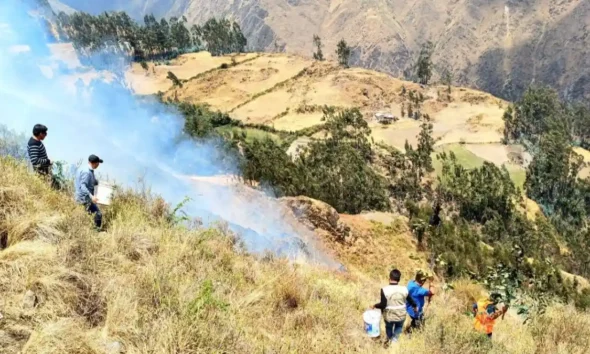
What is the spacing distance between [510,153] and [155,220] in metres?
67.3

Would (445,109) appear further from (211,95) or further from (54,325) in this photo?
(54,325)

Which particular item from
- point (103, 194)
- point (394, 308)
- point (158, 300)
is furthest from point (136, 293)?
point (394, 308)

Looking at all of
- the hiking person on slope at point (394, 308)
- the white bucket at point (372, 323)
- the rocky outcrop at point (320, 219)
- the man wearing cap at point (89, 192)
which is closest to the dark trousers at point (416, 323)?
the hiking person on slope at point (394, 308)

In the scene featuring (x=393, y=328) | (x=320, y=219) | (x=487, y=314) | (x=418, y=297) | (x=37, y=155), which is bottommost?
(x=320, y=219)

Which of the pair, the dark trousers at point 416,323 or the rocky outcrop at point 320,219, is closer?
the dark trousers at point 416,323

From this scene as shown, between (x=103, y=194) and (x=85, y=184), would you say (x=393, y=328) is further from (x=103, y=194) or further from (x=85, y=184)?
(x=85, y=184)

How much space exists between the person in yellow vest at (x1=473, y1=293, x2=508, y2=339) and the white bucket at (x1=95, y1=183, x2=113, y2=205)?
553 centimetres

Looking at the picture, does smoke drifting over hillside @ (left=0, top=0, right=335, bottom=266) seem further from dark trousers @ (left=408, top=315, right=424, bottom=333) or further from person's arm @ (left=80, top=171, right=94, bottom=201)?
dark trousers @ (left=408, top=315, right=424, bottom=333)

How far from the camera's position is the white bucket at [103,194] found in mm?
6918

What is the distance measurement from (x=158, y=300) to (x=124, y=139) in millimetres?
19370

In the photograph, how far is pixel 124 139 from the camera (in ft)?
73.4

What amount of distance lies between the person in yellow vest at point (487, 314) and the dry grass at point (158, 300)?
207 mm

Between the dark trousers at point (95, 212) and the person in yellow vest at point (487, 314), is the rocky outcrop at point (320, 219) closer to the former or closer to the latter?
the person in yellow vest at point (487, 314)

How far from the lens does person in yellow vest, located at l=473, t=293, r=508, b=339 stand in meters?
6.74
